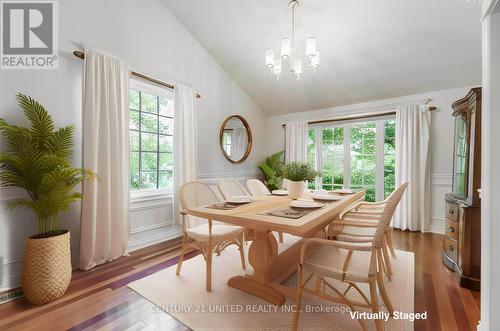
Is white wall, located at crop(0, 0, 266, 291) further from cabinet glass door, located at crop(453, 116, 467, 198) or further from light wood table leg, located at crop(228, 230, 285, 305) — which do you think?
cabinet glass door, located at crop(453, 116, 467, 198)

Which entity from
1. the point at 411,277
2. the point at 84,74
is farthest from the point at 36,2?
the point at 411,277

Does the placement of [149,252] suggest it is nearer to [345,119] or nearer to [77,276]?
[77,276]

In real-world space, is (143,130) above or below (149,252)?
above

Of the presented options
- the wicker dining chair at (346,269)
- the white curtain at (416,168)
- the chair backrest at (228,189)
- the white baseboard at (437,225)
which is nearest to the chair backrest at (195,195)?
the chair backrest at (228,189)

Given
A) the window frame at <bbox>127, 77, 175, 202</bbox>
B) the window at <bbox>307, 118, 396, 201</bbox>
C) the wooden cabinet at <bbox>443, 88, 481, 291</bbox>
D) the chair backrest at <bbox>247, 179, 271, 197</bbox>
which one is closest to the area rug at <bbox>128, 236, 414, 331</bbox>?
the wooden cabinet at <bbox>443, 88, 481, 291</bbox>

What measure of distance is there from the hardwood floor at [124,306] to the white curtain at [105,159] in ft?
0.79

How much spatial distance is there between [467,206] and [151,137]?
3.54 meters

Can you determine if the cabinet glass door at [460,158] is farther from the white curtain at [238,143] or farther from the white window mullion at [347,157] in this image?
the white curtain at [238,143]

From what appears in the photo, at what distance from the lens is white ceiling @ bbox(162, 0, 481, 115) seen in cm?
256

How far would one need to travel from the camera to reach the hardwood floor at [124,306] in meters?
1.46

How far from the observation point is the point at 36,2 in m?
2.07

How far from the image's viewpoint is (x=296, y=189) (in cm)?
221

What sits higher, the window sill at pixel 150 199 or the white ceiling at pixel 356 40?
the white ceiling at pixel 356 40

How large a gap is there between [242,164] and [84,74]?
2845 millimetres
